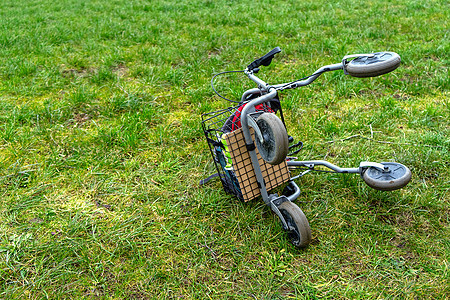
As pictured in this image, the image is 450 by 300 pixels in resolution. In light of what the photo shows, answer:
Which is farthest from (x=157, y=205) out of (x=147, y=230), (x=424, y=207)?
(x=424, y=207)

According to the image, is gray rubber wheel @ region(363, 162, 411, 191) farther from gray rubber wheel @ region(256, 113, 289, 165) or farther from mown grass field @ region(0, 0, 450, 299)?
gray rubber wheel @ region(256, 113, 289, 165)

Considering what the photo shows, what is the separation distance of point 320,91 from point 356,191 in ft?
6.04

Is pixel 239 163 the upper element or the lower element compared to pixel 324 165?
upper

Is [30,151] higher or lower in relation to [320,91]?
higher

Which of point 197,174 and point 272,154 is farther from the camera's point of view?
point 197,174

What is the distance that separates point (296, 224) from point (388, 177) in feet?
2.45

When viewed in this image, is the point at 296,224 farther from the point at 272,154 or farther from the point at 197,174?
the point at 197,174

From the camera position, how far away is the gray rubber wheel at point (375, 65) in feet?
6.96

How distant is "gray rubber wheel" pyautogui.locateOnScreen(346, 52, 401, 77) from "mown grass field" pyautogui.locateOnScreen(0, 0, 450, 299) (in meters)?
1.09

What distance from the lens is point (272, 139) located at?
2.16 meters

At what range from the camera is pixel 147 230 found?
275cm

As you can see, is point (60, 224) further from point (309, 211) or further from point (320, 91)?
point (320, 91)

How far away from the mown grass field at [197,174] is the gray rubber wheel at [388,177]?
0.30 m

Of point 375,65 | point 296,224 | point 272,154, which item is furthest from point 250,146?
point 375,65
